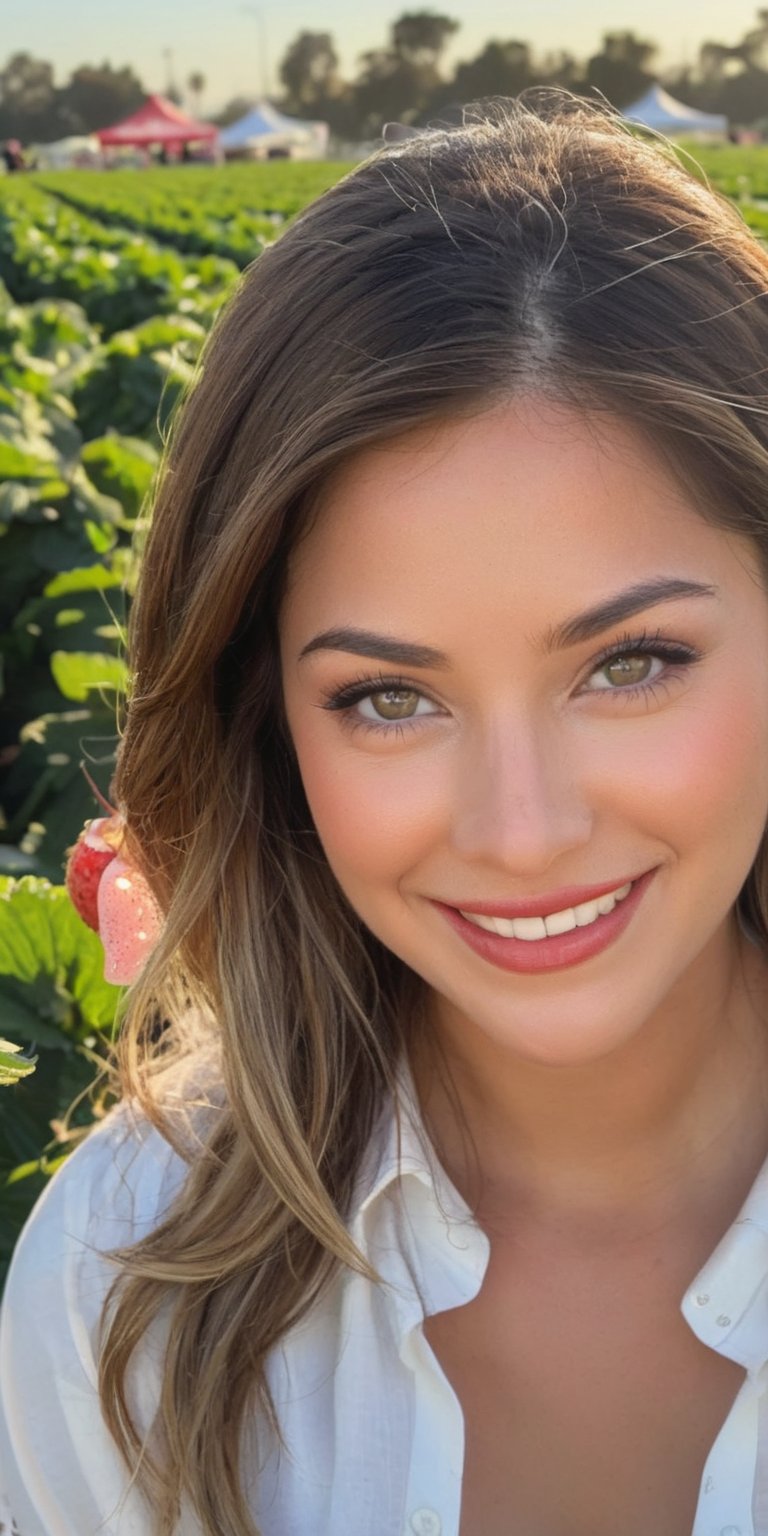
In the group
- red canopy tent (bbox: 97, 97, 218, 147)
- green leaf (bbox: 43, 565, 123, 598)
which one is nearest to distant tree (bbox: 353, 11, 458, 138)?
red canopy tent (bbox: 97, 97, 218, 147)

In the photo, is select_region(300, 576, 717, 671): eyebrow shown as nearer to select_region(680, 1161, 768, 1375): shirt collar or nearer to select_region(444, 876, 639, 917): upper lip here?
select_region(444, 876, 639, 917): upper lip

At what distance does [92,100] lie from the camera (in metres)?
122

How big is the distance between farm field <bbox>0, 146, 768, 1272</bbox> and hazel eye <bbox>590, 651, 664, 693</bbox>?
744 mm

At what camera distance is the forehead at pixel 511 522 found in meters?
1.65

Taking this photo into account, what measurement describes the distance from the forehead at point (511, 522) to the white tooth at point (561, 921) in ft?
0.99

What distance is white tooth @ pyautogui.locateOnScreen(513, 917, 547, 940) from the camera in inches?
70.0

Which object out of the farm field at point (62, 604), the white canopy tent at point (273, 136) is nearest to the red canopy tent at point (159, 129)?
the white canopy tent at point (273, 136)

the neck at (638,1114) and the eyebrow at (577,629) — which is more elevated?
the eyebrow at (577,629)

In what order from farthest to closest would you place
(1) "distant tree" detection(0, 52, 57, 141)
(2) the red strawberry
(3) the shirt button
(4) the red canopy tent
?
(1) "distant tree" detection(0, 52, 57, 141) → (4) the red canopy tent → (2) the red strawberry → (3) the shirt button

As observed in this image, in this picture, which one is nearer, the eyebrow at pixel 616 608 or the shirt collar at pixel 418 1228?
the eyebrow at pixel 616 608

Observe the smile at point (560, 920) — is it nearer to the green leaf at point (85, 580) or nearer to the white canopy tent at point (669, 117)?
the green leaf at point (85, 580)

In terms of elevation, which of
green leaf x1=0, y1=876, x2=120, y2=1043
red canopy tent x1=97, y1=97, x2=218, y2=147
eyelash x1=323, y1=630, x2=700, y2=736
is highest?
eyelash x1=323, y1=630, x2=700, y2=736

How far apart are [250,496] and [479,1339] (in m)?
1.00

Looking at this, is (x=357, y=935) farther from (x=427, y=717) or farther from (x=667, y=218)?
(x=667, y=218)
